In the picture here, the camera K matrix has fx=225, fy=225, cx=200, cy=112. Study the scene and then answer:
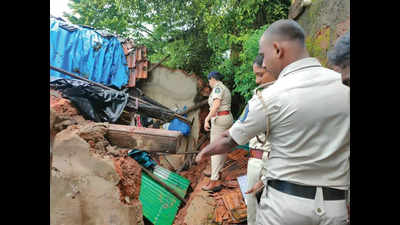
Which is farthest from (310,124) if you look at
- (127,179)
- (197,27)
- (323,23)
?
(197,27)

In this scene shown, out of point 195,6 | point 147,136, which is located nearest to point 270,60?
point 147,136

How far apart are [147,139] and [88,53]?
378 centimetres

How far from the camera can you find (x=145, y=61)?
5.04 m

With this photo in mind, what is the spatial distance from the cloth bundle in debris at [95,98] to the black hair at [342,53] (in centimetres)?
221

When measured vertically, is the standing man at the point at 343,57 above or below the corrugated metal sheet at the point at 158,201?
above

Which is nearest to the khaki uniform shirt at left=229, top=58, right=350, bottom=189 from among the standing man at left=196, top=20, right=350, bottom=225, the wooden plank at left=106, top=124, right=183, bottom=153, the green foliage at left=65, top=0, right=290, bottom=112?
the standing man at left=196, top=20, right=350, bottom=225

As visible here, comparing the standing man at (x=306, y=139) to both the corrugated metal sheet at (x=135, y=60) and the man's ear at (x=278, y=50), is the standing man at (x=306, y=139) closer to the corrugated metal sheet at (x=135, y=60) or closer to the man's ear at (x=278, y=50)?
the man's ear at (x=278, y=50)

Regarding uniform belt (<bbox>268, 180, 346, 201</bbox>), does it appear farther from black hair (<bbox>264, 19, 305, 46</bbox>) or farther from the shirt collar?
black hair (<bbox>264, 19, 305, 46</bbox>)

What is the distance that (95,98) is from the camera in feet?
9.18

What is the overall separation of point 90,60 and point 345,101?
15.2 feet

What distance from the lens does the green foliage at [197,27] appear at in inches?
152

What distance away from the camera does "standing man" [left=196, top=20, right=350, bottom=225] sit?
2.93 feet

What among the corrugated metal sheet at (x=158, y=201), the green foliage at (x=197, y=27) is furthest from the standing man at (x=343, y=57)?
the corrugated metal sheet at (x=158, y=201)
